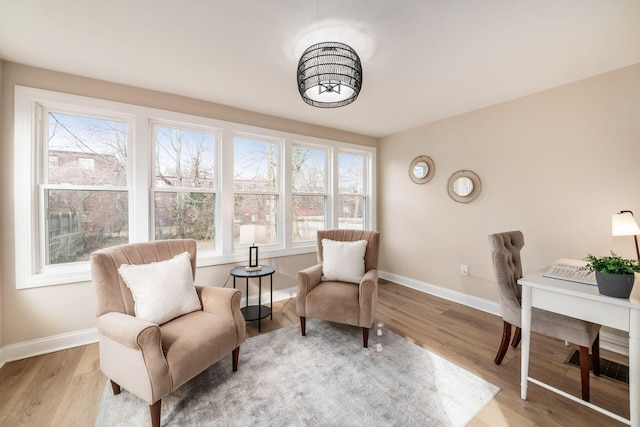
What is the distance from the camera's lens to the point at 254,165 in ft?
10.8

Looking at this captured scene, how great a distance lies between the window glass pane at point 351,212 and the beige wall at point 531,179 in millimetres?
720

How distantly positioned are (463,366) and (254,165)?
2999 millimetres

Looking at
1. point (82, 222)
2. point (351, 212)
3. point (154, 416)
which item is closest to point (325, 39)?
point (154, 416)

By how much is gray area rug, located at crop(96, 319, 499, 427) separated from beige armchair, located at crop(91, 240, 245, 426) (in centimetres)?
18

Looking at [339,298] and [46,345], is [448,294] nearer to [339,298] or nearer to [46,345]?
[339,298]

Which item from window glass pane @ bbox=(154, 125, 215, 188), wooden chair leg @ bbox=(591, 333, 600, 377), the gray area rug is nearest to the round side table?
the gray area rug

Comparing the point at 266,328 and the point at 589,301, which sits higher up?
the point at 589,301

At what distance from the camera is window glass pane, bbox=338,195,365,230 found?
4.16 metres

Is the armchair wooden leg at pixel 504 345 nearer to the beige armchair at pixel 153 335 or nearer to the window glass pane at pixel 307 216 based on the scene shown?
the beige armchair at pixel 153 335

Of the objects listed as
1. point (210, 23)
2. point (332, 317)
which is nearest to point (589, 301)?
point (332, 317)

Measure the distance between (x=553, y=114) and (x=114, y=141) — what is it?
439 centimetres

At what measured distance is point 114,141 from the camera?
2.52m

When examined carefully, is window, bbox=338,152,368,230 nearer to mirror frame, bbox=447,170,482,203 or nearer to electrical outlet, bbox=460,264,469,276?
mirror frame, bbox=447,170,482,203

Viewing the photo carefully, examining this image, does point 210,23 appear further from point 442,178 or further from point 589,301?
point 442,178
